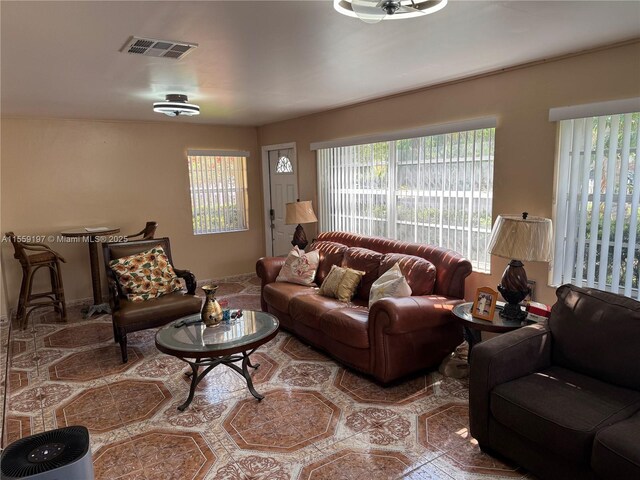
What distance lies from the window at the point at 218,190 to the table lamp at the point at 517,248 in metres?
4.60

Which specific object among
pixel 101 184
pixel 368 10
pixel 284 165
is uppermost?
pixel 368 10

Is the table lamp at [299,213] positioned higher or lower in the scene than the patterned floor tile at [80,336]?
higher

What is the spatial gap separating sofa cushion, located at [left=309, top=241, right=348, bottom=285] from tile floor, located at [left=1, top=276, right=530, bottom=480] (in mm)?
850

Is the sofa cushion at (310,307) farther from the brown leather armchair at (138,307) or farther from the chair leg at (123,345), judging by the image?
the chair leg at (123,345)

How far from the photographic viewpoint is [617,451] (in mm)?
1652

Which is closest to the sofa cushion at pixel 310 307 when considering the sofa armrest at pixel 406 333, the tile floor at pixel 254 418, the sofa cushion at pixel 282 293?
the sofa cushion at pixel 282 293

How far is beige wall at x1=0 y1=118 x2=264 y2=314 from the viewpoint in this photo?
492 cm

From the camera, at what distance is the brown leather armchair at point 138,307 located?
3.62 metres

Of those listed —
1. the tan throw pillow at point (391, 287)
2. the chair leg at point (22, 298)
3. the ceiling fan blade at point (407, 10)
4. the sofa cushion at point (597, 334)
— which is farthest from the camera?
the chair leg at point (22, 298)

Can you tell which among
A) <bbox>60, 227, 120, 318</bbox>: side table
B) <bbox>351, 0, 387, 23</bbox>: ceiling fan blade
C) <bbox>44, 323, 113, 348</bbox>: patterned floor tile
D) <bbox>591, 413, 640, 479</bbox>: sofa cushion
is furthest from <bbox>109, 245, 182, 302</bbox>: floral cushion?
<bbox>591, 413, 640, 479</bbox>: sofa cushion

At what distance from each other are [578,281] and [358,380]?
1765 mm

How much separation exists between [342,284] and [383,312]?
0.95 m

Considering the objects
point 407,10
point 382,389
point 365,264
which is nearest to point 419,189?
point 365,264

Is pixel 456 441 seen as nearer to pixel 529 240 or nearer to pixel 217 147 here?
pixel 529 240
